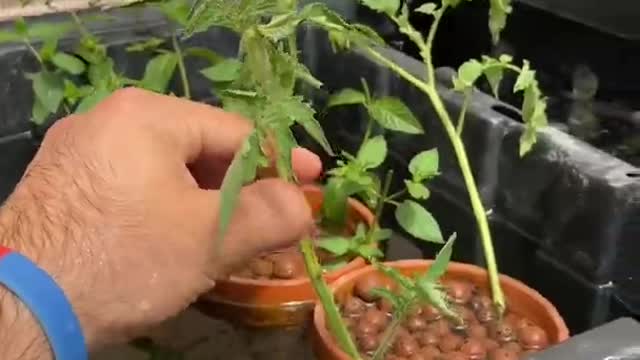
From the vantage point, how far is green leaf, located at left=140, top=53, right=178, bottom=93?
84cm

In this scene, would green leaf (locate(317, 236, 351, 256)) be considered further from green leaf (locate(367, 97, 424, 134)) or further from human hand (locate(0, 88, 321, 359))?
human hand (locate(0, 88, 321, 359))

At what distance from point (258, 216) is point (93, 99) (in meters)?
0.34

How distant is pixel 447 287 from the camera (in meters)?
0.73

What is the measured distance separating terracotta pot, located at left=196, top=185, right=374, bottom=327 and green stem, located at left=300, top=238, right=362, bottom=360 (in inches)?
3.5

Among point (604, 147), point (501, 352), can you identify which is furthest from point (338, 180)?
point (604, 147)

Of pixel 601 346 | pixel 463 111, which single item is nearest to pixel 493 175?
pixel 463 111

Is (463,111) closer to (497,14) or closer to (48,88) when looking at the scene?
(497,14)

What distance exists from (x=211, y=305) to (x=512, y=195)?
0.24m

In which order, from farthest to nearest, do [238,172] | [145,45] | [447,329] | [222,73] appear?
[145,45] → [222,73] → [447,329] → [238,172]

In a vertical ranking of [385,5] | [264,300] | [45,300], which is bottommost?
[264,300]

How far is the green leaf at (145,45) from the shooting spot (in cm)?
92

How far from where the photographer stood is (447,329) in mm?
704

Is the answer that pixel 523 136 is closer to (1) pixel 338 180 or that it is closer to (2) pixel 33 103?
(1) pixel 338 180

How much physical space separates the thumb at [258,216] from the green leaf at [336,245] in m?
0.22
